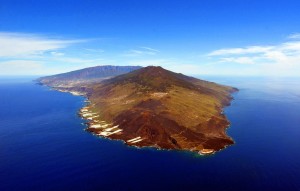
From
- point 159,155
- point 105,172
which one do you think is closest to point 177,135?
point 159,155

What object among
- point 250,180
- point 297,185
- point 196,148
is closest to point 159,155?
point 196,148

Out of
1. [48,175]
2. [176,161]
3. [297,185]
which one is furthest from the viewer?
[176,161]

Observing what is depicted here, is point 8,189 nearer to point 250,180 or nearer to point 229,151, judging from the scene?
point 250,180

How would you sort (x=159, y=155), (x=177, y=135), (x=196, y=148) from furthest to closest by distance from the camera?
(x=177, y=135) < (x=196, y=148) < (x=159, y=155)

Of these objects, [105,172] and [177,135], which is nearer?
[105,172]

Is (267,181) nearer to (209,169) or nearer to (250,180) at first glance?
(250,180)

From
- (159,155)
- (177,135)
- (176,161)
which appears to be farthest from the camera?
(177,135)

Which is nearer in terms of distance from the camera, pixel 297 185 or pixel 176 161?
pixel 297 185

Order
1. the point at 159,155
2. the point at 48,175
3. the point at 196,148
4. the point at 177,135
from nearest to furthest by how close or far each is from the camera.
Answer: the point at 48,175, the point at 159,155, the point at 196,148, the point at 177,135
